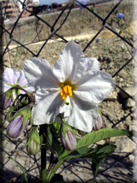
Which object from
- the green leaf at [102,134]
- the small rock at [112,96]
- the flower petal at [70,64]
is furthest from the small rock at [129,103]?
the flower petal at [70,64]

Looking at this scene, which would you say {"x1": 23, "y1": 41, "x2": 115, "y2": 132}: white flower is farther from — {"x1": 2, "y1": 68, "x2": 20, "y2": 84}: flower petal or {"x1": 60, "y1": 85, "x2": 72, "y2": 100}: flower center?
{"x1": 2, "y1": 68, "x2": 20, "y2": 84}: flower petal

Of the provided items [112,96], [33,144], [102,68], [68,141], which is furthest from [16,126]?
[102,68]

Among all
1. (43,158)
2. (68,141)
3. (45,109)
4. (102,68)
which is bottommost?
(43,158)

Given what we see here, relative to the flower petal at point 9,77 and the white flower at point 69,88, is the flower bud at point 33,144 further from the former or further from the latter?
the flower petal at point 9,77

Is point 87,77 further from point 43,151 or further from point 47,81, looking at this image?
point 43,151

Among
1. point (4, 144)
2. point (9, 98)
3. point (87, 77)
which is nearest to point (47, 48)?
point (4, 144)

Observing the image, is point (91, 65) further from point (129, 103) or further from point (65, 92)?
point (129, 103)

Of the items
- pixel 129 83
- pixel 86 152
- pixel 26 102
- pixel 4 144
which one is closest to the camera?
pixel 26 102
